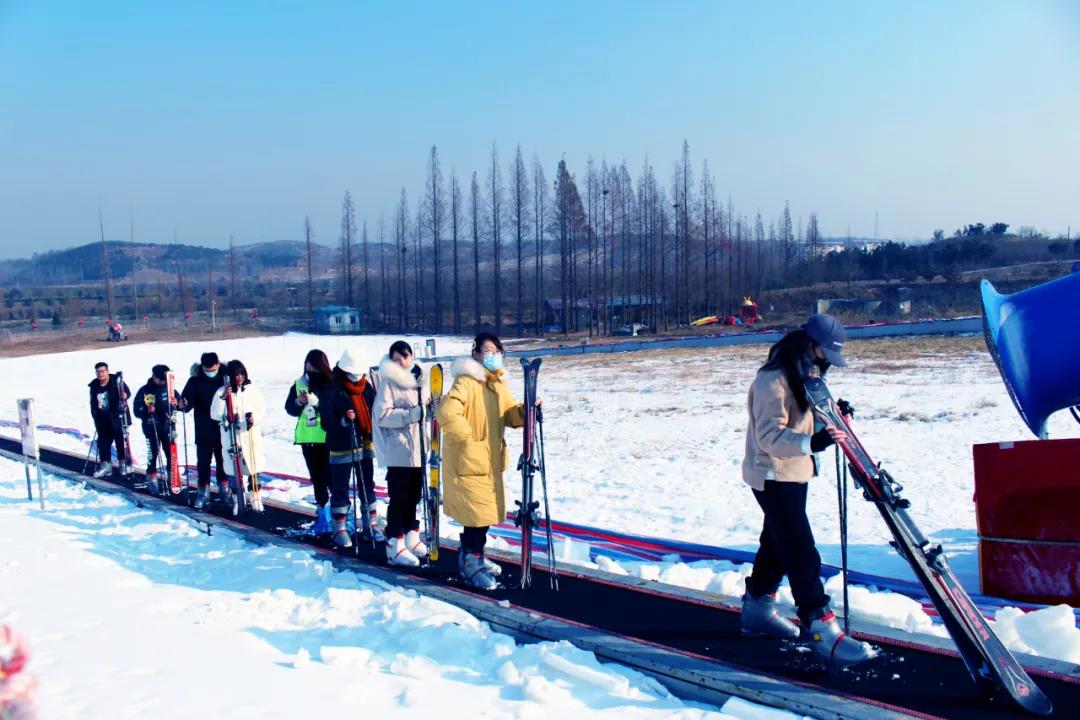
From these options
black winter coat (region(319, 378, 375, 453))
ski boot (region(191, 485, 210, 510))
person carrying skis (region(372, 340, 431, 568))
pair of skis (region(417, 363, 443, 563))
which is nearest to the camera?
pair of skis (region(417, 363, 443, 563))

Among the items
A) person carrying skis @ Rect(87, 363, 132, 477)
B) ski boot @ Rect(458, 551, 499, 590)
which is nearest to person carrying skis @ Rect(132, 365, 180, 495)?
person carrying skis @ Rect(87, 363, 132, 477)

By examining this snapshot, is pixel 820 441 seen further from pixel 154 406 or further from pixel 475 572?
pixel 154 406

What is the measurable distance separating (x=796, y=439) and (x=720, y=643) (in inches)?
60.1

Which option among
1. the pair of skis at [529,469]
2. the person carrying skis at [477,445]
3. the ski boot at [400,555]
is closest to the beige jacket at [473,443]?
the person carrying skis at [477,445]

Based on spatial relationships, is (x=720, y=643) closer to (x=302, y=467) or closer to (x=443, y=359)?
(x=302, y=467)

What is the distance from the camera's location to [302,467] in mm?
16422

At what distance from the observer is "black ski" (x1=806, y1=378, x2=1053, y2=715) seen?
4.63 metres

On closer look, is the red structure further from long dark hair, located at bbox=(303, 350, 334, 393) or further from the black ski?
Answer: long dark hair, located at bbox=(303, 350, 334, 393)

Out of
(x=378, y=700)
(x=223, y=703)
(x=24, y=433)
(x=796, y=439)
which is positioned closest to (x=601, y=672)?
(x=378, y=700)

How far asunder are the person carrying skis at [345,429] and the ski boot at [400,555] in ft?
2.89

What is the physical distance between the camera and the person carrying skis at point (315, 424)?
29.0 ft

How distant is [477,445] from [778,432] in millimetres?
2547

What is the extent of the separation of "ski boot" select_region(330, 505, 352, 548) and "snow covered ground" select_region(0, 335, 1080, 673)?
1539 mm

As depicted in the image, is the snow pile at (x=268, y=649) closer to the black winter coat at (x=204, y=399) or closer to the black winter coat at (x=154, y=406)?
the black winter coat at (x=204, y=399)
